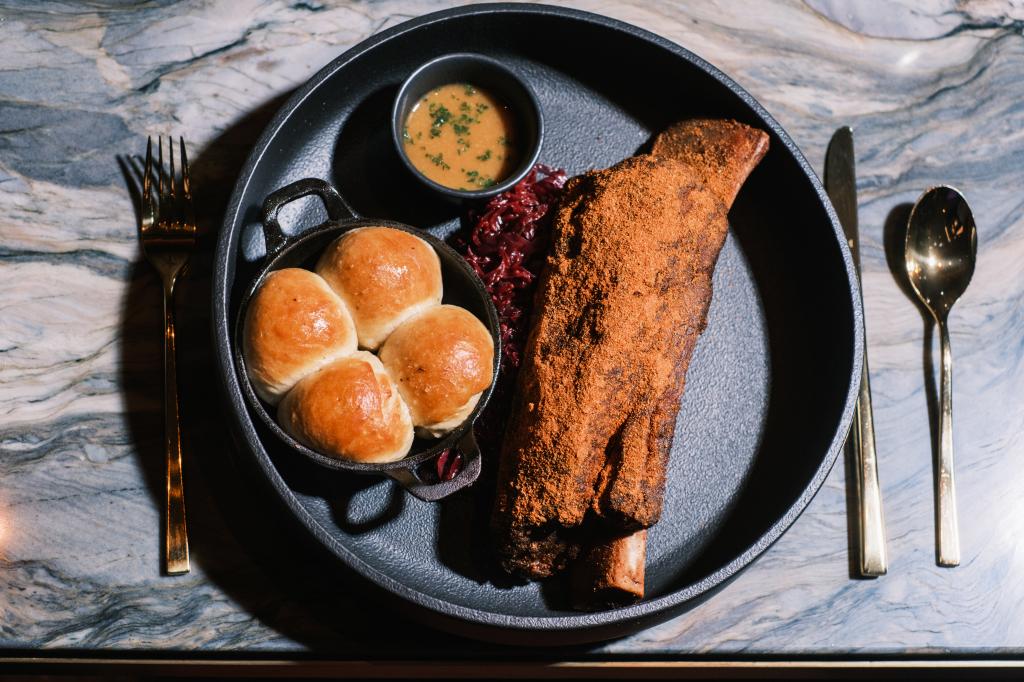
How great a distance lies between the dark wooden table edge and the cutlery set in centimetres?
30

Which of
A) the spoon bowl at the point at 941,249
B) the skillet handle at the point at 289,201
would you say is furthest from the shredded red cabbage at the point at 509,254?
the spoon bowl at the point at 941,249

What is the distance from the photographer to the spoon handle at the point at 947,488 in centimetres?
254

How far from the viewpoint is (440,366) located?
6.84 feet

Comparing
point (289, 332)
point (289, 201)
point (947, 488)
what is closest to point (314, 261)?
point (289, 201)

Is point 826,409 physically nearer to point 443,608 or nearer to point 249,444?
point 443,608

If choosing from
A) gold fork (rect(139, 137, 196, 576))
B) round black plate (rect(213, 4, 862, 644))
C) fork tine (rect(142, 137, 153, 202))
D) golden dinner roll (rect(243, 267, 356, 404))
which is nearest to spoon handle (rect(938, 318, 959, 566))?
round black plate (rect(213, 4, 862, 644))

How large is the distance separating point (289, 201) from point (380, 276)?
330mm

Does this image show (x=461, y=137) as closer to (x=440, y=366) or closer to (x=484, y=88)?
(x=484, y=88)

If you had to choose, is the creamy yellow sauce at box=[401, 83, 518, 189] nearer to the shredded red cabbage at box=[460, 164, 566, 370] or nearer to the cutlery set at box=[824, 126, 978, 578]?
the shredded red cabbage at box=[460, 164, 566, 370]

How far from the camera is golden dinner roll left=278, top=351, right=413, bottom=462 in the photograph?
2.02m

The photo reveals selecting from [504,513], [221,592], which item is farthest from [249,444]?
[504,513]

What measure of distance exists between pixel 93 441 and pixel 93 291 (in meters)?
0.45

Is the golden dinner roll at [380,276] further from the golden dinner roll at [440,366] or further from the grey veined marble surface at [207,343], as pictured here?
the grey veined marble surface at [207,343]

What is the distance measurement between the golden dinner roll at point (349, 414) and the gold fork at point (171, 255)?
45cm
